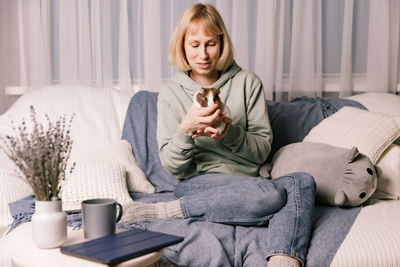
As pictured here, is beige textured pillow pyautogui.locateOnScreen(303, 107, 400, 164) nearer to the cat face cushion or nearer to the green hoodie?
the cat face cushion

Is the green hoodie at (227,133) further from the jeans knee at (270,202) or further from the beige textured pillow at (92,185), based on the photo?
the jeans knee at (270,202)

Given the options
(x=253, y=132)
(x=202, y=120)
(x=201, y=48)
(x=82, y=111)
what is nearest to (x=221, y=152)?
(x=253, y=132)

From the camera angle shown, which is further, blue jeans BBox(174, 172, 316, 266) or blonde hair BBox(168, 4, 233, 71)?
blonde hair BBox(168, 4, 233, 71)

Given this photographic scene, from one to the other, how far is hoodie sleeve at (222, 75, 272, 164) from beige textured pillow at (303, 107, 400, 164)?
271 mm

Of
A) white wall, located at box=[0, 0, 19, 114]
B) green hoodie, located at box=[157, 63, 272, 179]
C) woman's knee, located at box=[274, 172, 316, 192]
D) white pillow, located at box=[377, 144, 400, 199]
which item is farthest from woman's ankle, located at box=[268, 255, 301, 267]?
white wall, located at box=[0, 0, 19, 114]

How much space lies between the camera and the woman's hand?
5.27ft

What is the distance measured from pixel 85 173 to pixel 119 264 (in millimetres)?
814

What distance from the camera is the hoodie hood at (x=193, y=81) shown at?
194 centimetres

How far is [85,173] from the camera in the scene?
71.2 inches

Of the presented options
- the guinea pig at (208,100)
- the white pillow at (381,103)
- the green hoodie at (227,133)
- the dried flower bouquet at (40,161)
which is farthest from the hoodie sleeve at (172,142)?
the white pillow at (381,103)

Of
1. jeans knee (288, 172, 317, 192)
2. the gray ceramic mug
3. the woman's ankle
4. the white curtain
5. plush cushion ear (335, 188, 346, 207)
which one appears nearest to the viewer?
the gray ceramic mug

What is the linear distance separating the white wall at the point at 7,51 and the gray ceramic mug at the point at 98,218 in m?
1.76

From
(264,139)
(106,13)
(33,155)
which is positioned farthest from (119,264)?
(106,13)

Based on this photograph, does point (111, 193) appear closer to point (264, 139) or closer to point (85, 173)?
point (85, 173)
